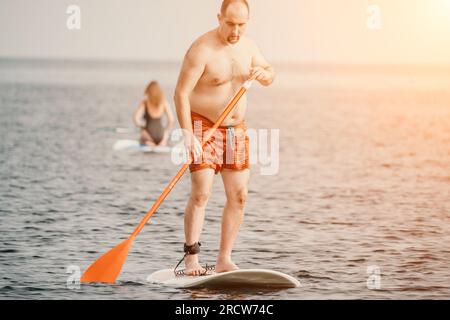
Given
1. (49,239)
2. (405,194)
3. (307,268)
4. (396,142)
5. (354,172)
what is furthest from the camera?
(396,142)

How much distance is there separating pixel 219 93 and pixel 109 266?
47.7 inches

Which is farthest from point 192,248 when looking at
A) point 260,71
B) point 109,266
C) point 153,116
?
point 153,116

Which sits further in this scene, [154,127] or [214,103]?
[154,127]

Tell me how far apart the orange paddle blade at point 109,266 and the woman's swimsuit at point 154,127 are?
6.26 metres

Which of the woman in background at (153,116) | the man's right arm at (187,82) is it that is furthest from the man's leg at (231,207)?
the woman in background at (153,116)

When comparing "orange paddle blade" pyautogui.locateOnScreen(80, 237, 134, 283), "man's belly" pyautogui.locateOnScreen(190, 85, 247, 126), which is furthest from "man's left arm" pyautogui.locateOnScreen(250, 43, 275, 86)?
"orange paddle blade" pyautogui.locateOnScreen(80, 237, 134, 283)

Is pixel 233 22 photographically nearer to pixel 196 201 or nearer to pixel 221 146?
pixel 221 146

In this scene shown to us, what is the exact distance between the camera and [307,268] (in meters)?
7.11

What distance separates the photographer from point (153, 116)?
41.9ft

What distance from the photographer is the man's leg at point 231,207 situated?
6.38m

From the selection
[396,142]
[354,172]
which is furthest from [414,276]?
[396,142]
